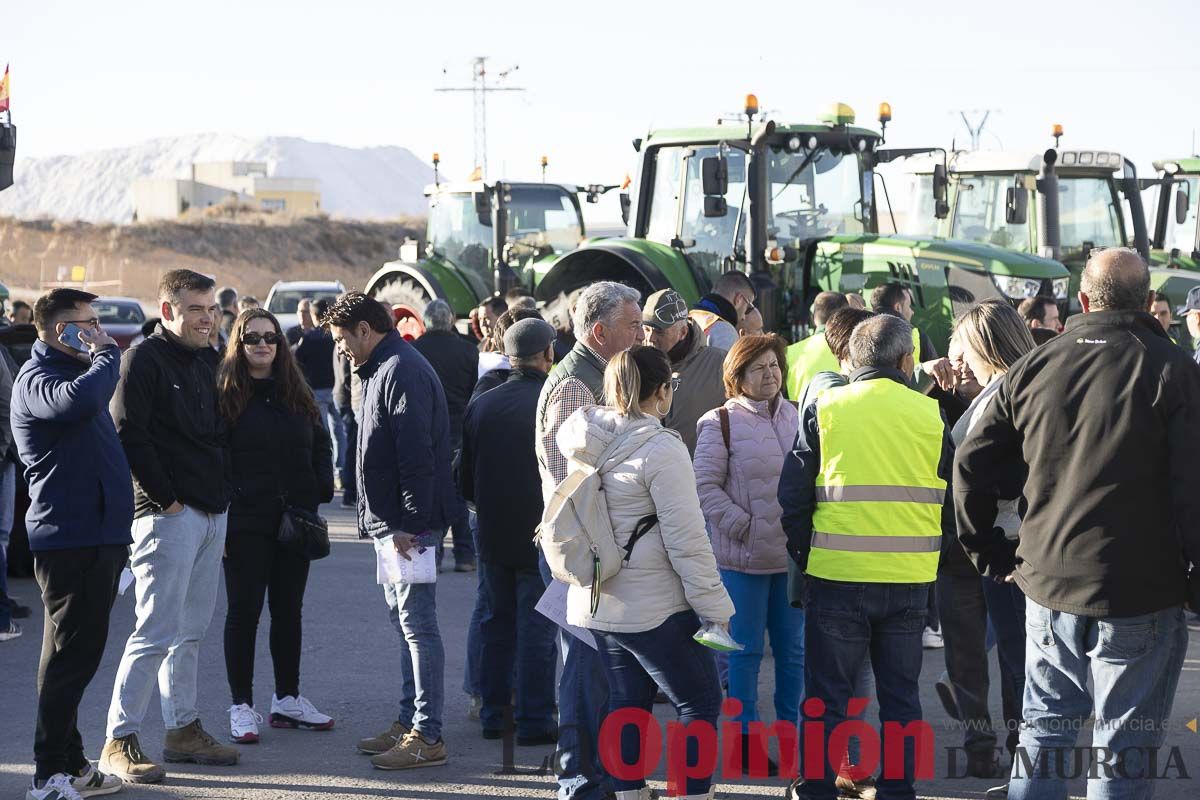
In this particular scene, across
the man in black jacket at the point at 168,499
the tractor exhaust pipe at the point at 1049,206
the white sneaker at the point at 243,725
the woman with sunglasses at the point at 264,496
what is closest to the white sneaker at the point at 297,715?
the woman with sunglasses at the point at 264,496

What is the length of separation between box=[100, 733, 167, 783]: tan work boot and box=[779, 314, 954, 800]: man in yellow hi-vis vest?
2518 millimetres

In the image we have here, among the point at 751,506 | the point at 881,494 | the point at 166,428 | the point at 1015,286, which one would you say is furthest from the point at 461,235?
the point at 881,494

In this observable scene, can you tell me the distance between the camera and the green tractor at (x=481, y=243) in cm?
1515

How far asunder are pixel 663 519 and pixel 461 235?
12174 mm

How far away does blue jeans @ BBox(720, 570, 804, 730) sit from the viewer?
224 inches

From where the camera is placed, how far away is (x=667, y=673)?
446 cm

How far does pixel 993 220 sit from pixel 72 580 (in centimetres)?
1191

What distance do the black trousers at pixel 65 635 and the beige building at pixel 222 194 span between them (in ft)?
260

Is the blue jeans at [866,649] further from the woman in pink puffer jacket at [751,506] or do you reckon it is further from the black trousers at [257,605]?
the black trousers at [257,605]

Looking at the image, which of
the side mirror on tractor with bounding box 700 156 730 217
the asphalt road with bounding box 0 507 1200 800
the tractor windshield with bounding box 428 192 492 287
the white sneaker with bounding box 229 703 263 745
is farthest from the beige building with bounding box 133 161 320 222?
the white sneaker with bounding box 229 703 263 745

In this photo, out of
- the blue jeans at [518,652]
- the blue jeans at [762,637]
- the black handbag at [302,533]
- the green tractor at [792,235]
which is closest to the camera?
→ the blue jeans at [762,637]

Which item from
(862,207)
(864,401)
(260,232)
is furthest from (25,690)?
(260,232)

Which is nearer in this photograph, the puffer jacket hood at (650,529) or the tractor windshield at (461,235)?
the puffer jacket hood at (650,529)

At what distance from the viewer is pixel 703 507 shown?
5660 millimetres
